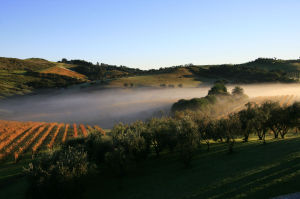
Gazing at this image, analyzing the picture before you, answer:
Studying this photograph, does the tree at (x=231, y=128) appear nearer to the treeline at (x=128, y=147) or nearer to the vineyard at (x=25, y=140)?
the treeline at (x=128, y=147)

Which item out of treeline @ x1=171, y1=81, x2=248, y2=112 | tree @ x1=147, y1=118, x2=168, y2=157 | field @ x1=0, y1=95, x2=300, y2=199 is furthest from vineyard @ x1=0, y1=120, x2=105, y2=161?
treeline @ x1=171, y1=81, x2=248, y2=112

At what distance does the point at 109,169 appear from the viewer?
46938 mm

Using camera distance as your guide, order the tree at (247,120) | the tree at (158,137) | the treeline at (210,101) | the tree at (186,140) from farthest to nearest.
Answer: the treeline at (210,101) → the tree at (247,120) → the tree at (158,137) → the tree at (186,140)

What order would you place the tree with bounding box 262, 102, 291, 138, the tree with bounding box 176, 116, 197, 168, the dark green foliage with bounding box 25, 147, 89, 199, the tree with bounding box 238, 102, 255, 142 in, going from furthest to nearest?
the tree with bounding box 262, 102, 291, 138
the tree with bounding box 238, 102, 255, 142
the tree with bounding box 176, 116, 197, 168
the dark green foliage with bounding box 25, 147, 89, 199

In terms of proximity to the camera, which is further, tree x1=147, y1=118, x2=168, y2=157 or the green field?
tree x1=147, y1=118, x2=168, y2=157

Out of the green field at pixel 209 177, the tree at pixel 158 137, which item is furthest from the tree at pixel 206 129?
the tree at pixel 158 137

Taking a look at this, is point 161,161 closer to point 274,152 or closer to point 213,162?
point 213,162

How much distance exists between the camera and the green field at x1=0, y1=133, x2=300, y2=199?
2831 cm

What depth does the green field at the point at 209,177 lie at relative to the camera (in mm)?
28314

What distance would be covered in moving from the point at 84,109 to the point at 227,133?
108686mm

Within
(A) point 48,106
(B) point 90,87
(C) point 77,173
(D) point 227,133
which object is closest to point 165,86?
(B) point 90,87

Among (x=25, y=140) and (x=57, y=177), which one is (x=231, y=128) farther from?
(x=25, y=140)

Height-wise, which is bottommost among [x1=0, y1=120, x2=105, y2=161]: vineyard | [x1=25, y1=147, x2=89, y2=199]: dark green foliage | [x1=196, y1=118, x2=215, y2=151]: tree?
[x1=0, y1=120, x2=105, y2=161]: vineyard

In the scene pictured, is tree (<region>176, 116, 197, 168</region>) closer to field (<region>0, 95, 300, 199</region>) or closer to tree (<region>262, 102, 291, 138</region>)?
field (<region>0, 95, 300, 199</region>)
